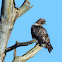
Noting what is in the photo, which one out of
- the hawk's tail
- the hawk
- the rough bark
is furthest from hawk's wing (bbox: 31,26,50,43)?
the rough bark

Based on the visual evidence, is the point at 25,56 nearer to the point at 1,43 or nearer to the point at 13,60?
the point at 13,60

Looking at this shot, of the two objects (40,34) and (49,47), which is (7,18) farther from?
(40,34)

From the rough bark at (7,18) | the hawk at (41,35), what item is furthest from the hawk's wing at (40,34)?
the rough bark at (7,18)

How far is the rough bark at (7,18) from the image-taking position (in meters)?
5.25

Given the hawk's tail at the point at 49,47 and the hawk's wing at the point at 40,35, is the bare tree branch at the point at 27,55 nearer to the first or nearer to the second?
the hawk's tail at the point at 49,47

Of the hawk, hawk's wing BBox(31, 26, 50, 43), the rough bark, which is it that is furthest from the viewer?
hawk's wing BBox(31, 26, 50, 43)

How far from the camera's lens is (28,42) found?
5.37m

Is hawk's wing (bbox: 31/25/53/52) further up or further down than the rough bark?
further down

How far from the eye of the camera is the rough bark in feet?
17.2

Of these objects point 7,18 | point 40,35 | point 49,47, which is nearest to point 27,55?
point 7,18

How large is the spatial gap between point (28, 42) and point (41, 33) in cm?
441

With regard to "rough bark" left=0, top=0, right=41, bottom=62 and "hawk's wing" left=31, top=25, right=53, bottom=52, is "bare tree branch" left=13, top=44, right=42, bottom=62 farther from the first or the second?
"hawk's wing" left=31, top=25, right=53, bottom=52

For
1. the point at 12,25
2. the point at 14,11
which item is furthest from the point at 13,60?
the point at 14,11

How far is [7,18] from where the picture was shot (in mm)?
5641
